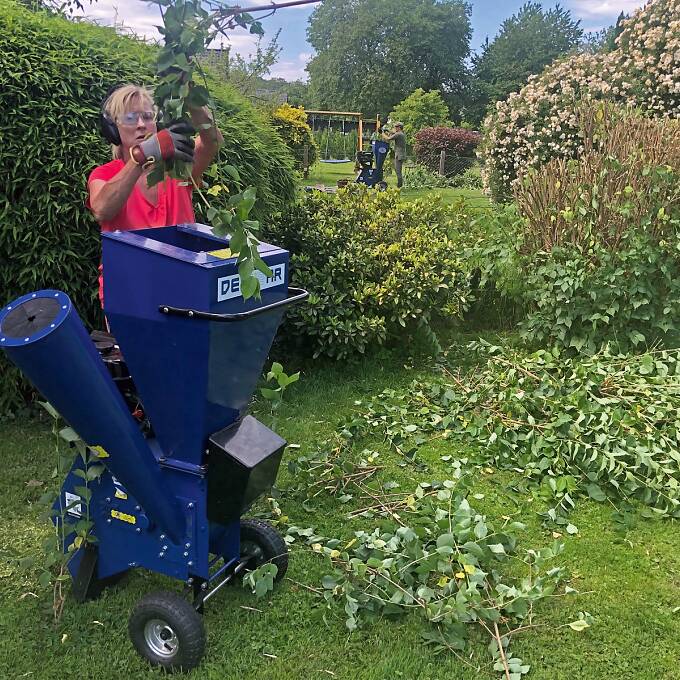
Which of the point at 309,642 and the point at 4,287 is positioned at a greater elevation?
the point at 4,287

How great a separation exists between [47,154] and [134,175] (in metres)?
1.82

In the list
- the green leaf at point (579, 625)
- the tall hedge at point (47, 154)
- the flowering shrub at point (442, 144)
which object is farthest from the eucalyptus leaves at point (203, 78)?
the flowering shrub at point (442, 144)

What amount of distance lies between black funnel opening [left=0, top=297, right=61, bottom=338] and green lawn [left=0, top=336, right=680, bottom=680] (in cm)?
116

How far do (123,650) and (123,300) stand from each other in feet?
4.16

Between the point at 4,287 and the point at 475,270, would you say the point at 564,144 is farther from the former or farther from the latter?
the point at 4,287

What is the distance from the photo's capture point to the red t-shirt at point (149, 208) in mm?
2471

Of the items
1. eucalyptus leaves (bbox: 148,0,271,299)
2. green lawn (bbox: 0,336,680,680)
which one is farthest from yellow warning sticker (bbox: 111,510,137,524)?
eucalyptus leaves (bbox: 148,0,271,299)

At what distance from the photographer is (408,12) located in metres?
64.2

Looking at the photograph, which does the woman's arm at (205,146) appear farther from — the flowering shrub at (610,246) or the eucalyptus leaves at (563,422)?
the flowering shrub at (610,246)

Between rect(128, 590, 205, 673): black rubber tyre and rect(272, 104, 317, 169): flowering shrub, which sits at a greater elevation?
rect(272, 104, 317, 169): flowering shrub

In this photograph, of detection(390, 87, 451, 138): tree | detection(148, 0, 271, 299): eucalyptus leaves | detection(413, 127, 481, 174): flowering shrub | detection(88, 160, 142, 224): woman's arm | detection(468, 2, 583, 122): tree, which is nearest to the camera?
detection(148, 0, 271, 299): eucalyptus leaves

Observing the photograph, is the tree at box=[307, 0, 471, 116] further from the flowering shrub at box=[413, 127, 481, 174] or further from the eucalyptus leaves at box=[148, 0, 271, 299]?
the eucalyptus leaves at box=[148, 0, 271, 299]

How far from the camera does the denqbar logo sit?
202 centimetres

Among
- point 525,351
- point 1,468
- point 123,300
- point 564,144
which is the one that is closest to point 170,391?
point 123,300
